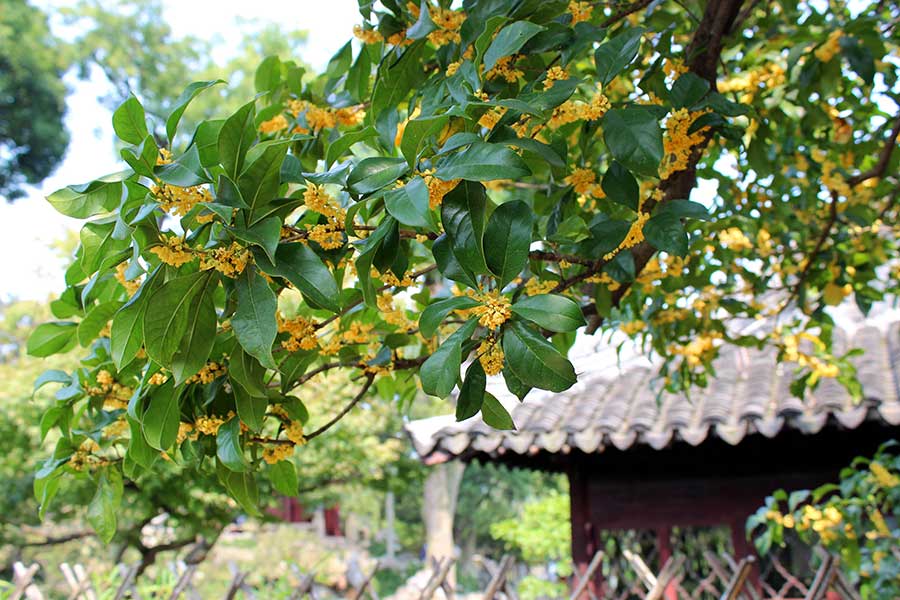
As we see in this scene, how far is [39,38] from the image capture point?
11094 millimetres

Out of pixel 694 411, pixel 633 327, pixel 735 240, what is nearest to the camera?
pixel 633 327

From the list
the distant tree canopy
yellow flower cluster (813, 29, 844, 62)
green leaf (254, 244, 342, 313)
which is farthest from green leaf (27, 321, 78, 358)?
the distant tree canopy

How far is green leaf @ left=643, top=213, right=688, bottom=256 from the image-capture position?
88 cm

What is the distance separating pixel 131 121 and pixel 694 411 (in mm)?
2899

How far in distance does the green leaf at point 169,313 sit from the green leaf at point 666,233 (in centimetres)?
46

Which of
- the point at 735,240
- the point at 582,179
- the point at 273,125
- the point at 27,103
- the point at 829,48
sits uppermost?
the point at 27,103

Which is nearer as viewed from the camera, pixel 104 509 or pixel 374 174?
pixel 374 174

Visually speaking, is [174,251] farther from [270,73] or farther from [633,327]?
[633,327]

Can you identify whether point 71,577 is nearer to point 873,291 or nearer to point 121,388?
point 121,388

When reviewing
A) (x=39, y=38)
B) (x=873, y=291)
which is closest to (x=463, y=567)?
(x=39, y=38)

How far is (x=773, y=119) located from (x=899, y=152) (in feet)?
0.89

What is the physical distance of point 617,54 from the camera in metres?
0.88

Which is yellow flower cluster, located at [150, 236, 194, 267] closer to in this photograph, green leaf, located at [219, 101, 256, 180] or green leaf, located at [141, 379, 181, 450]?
green leaf, located at [219, 101, 256, 180]

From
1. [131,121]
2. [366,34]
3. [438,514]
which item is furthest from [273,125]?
[438,514]
